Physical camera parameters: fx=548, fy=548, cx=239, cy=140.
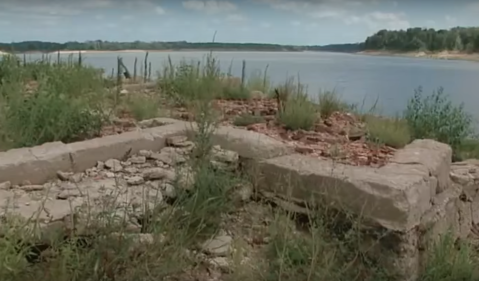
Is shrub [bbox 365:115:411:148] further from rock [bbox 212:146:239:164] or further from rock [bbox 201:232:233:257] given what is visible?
rock [bbox 201:232:233:257]

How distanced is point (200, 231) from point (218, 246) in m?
0.09

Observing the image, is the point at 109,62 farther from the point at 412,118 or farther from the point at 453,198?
the point at 453,198

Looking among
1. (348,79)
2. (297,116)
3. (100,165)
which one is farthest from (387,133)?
(348,79)

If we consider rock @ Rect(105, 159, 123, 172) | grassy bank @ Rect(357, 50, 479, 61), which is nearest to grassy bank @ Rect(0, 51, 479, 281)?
rock @ Rect(105, 159, 123, 172)

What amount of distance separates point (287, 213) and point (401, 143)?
42.0 inches

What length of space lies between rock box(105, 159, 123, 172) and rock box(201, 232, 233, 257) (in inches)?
22.3

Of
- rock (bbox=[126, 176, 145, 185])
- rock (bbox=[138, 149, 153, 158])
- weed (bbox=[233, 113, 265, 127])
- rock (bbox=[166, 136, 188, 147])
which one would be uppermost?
weed (bbox=[233, 113, 265, 127])

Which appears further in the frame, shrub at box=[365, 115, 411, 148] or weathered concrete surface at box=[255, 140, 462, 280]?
shrub at box=[365, 115, 411, 148]

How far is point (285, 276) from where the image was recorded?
1.93 meters

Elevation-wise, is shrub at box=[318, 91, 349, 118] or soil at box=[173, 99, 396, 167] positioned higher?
shrub at box=[318, 91, 349, 118]

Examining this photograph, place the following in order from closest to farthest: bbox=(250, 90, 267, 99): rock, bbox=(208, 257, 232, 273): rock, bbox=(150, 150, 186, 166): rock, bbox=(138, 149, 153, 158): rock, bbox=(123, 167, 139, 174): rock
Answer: bbox=(208, 257, 232, 273): rock
bbox=(123, 167, 139, 174): rock
bbox=(150, 150, 186, 166): rock
bbox=(138, 149, 153, 158): rock
bbox=(250, 90, 267, 99): rock

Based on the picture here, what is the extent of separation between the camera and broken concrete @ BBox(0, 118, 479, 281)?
2078 millimetres

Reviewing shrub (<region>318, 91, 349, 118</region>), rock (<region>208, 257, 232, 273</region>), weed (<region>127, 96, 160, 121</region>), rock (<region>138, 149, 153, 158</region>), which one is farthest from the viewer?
shrub (<region>318, 91, 349, 118</region>)

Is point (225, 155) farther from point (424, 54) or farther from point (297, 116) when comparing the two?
point (424, 54)
